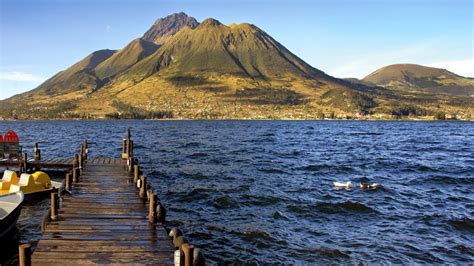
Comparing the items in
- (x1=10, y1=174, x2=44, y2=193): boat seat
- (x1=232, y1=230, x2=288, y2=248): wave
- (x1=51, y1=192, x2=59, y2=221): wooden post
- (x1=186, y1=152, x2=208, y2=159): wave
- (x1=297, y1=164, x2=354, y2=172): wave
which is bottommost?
(x1=232, y1=230, x2=288, y2=248): wave

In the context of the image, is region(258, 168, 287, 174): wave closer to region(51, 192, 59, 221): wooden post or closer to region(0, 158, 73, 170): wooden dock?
region(0, 158, 73, 170): wooden dock

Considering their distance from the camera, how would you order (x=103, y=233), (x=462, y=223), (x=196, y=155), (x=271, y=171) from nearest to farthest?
(x=103, y=233) < (x=462, y=223) < (x=271, y=171) < (x=196, y=155)

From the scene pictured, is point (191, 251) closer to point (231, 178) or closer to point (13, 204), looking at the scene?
point (13, 204)

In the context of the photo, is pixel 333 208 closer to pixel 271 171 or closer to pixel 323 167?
pixel 271 171

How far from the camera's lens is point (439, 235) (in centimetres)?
1922

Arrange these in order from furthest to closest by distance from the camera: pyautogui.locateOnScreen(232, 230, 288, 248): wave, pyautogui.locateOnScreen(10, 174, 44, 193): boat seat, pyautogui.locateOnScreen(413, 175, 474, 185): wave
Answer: pyautogui.locateOnScreen(413, 175, 474, 185): wave, pyautogui.locateOnScreen(10, 174, 44, 193): boat seat, pyautogui.locateOnScreen(232, 230, 288, 248): wave

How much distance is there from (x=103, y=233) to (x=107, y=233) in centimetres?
14

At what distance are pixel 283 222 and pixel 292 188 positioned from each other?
9.45 metres

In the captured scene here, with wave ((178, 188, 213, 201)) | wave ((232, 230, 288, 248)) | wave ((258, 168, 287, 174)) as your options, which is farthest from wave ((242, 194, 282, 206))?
wave ((258, 168, 287, 174))

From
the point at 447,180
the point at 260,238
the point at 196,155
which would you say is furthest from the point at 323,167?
the point at 260,238

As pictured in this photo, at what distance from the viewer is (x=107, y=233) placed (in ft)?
43.1

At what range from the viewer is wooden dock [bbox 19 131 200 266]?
35.4ft

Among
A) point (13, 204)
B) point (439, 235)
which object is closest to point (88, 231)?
point (13, 204)

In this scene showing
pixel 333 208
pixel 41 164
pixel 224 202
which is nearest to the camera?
pixel 333 208
